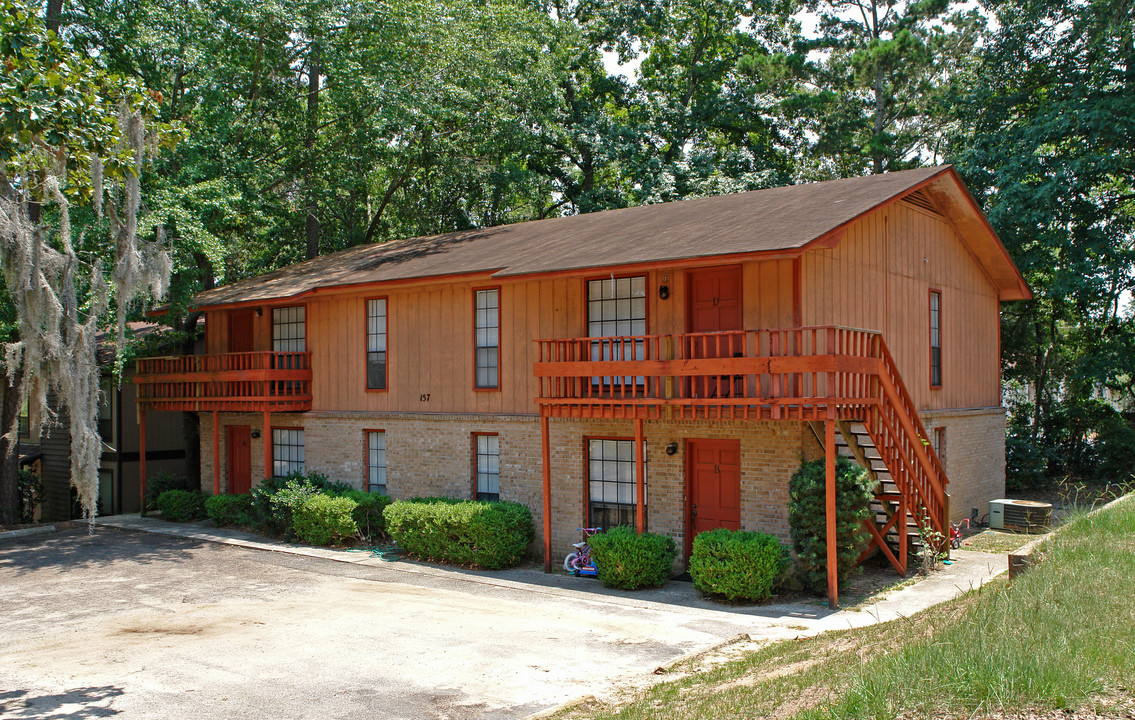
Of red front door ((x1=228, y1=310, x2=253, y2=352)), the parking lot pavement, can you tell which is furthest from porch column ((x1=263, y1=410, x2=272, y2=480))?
the parking lot pavement

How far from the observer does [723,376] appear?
1426 centimetres

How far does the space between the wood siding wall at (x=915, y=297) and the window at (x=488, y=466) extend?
6.63 m

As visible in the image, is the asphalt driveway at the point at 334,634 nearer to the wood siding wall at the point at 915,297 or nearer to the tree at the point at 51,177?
the tree at the point at 51,177

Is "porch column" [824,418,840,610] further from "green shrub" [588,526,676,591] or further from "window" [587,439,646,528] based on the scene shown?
"window" [587,439,646,528]

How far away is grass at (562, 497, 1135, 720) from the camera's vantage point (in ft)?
19.1

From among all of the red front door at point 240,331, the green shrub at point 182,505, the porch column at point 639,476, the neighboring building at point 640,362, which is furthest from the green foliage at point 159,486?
the porch column at point 639,476

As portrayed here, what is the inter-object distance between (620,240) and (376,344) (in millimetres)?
6100

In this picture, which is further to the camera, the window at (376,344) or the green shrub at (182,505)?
the green shrub at (182,505)

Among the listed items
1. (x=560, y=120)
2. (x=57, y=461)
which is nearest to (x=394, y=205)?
(x=560, y=120)

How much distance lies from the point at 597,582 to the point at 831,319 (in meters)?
5.57

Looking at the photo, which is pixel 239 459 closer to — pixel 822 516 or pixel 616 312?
pixel 616 312

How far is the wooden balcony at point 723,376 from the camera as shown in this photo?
12516 millimetres

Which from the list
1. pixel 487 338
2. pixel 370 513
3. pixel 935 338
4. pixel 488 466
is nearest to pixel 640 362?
pixel 487 338

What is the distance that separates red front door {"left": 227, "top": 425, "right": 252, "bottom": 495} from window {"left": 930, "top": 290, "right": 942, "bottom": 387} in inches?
612
